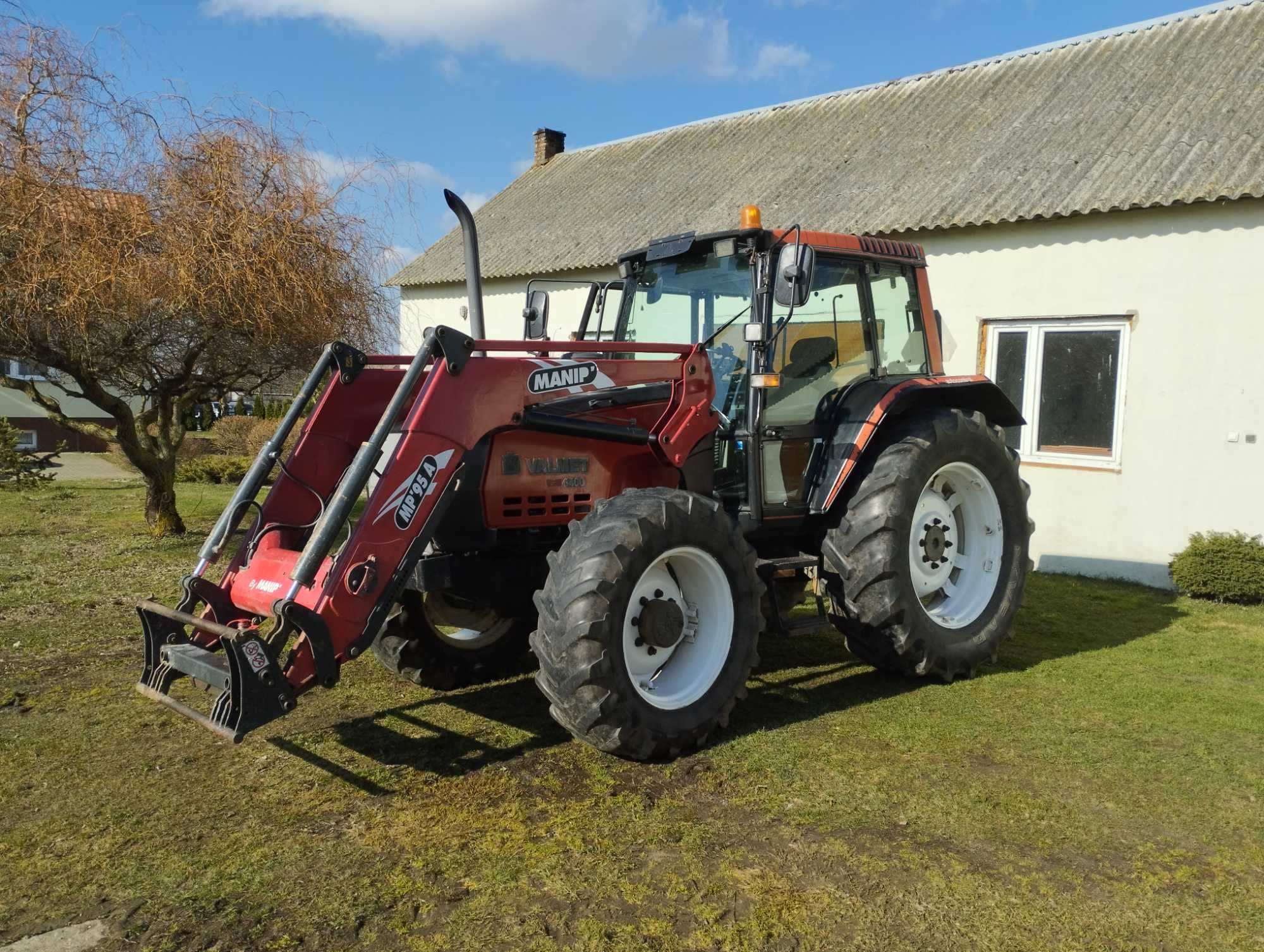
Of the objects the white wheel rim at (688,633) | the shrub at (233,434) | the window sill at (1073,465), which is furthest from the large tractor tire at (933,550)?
the shrub at (233,434)

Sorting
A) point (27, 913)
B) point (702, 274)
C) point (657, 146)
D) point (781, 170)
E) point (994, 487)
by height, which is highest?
point (657, 146)

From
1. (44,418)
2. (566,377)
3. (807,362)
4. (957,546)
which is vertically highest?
(807,362)

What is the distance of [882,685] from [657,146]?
1348 cm

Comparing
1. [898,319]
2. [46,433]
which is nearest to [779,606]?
[898,319]

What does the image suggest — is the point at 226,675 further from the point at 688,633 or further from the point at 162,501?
the point at 162,501

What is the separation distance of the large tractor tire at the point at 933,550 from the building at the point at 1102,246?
3529mm

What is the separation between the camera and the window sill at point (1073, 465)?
9.09 metres

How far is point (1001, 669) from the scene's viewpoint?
5719 mm

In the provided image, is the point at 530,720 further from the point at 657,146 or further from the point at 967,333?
the point at 657,146

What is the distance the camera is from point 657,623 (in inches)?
166

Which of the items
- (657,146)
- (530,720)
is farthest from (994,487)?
(657,146)

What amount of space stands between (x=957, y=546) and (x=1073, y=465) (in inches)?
161

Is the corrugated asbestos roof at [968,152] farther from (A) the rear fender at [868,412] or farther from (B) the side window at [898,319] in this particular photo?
(A) the rear fender at [868,412]

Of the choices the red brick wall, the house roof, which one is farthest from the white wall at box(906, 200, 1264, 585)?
the red brick wall
